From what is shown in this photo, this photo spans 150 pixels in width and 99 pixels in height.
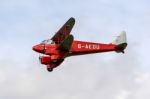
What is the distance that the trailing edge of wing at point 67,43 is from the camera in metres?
62.0

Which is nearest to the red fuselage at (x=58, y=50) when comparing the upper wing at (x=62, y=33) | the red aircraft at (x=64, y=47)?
the red aircraft at (x=64, y=47)

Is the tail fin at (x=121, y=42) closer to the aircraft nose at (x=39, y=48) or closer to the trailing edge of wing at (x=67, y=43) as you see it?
the trailing edge of wing at (x=67, y=43)

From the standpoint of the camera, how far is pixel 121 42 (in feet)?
224

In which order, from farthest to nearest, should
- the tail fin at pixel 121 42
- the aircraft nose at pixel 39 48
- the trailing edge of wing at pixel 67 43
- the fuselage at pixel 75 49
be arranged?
the tail fin at pixel 121 42 → the aircraft nose at pixel 39 48 → the fuselage at pixel 75 49 → the trailing edge of wing at pixel 67 43

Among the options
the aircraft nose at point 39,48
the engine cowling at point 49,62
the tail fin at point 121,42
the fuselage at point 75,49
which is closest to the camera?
the engine cowling at point 49,62

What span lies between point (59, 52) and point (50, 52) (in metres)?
1.11

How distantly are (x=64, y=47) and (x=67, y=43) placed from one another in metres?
0.68

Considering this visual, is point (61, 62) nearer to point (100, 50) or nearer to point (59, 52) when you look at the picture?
point (59, 52)

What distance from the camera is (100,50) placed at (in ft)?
220

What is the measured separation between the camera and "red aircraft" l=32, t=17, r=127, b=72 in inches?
2474

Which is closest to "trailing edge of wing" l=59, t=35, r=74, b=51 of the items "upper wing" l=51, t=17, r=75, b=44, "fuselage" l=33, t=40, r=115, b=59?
"fuselage" l=33, t=40, r=115, b=59

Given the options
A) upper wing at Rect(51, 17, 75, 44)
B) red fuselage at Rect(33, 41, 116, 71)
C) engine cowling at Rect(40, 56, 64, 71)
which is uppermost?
upper wing at Rect(51, 17, 75, 44)

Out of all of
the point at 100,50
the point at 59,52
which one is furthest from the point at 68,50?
the point at 100,50

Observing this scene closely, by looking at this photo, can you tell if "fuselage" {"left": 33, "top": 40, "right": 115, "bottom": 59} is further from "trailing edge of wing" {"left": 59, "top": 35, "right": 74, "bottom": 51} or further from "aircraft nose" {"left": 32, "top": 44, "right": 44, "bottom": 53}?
"trailing edge of wing" {"left": 59, "top": 35, "right": 74, "bottom": 51}
